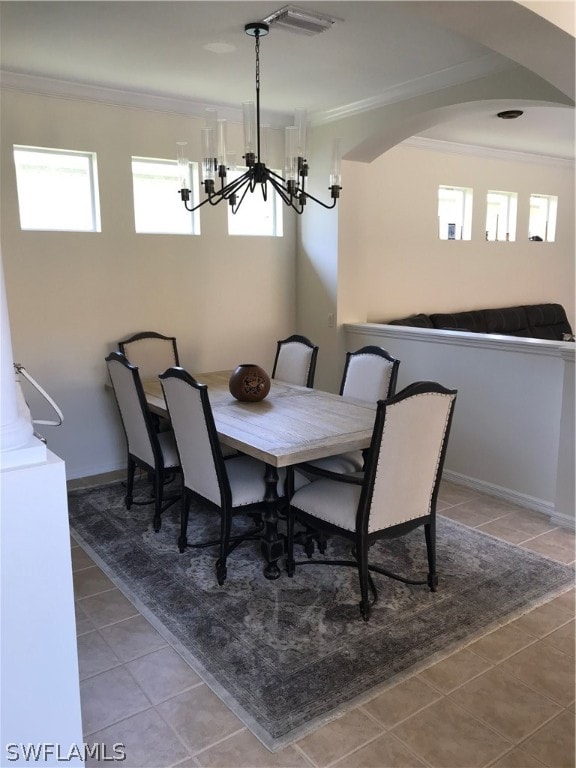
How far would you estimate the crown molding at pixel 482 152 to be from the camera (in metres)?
5.67

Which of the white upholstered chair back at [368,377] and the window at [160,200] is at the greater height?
the window at [160,200]

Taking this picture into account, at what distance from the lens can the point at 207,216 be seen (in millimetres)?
4703

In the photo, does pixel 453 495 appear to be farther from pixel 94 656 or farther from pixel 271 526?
pixel 94 656

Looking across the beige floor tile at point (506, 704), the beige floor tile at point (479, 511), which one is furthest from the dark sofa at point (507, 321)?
the beige floor tile at point (506, 704)

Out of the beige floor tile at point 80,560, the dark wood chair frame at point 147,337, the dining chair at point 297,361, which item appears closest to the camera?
the beige floor tile at point 80,560

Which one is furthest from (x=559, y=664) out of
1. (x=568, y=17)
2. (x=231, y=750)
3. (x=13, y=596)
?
(x=568, y=17)

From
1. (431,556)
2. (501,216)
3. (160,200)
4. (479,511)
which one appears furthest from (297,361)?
(501,216)

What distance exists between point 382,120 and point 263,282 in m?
1.53

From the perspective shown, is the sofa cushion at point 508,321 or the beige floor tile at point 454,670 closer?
Result: the beige floor tile at point 454,670

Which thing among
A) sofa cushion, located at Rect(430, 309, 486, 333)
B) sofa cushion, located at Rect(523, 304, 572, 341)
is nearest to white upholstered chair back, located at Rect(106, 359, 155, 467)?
sofa cushion, located at Rect(430, 309, 486, 333)

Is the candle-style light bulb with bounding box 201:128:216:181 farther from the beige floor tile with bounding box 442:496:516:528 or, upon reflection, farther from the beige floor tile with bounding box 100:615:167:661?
the beige floor tile with bounding box 442:496:516:528

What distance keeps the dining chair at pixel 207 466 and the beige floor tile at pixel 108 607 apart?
441mm

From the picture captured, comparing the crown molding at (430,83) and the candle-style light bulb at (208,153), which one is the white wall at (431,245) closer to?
the crown molding at (430,83)

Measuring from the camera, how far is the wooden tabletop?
270 centimetres
